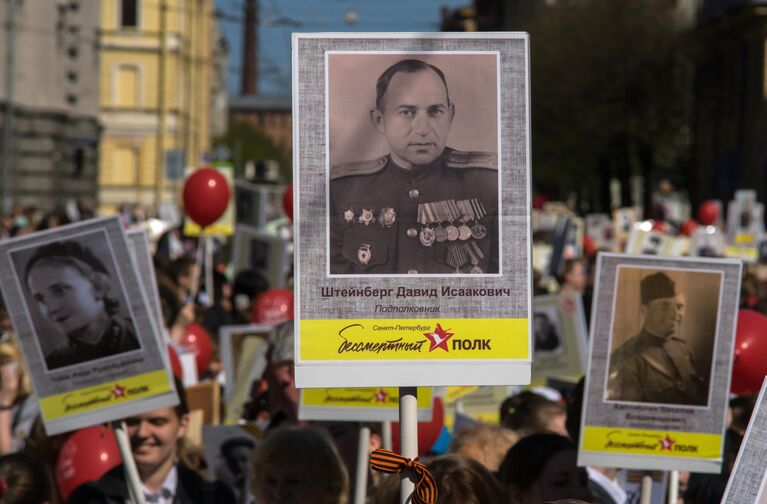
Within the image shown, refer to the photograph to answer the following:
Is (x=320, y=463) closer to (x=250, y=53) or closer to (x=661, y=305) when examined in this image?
(x=661, y=305)

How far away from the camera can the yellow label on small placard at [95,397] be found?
5.39 meters

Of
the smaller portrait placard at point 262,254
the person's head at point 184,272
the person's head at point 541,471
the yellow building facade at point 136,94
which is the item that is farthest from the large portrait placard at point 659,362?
the yellow building facade at point 136,94

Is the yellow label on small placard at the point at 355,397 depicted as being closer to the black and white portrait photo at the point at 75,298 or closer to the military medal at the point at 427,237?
the black and white portrait photo at the point at 75,298

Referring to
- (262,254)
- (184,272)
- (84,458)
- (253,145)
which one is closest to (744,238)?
(262,254)

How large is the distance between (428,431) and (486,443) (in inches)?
35.1

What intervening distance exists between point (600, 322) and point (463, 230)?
1.54 metres

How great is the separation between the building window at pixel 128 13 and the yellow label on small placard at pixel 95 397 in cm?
6682

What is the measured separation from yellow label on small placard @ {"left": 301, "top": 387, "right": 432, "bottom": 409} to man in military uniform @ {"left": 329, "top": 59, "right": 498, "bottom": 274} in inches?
96.5

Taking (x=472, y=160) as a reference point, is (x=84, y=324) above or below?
below

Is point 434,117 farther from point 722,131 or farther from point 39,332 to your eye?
point 722,131

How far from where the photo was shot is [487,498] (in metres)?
4.20

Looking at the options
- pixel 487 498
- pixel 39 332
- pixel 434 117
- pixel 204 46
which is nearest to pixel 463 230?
pixel 434 117

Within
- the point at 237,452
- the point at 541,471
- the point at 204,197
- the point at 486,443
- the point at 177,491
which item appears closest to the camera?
the point at 541,471

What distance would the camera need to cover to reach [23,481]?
5.15 meters
